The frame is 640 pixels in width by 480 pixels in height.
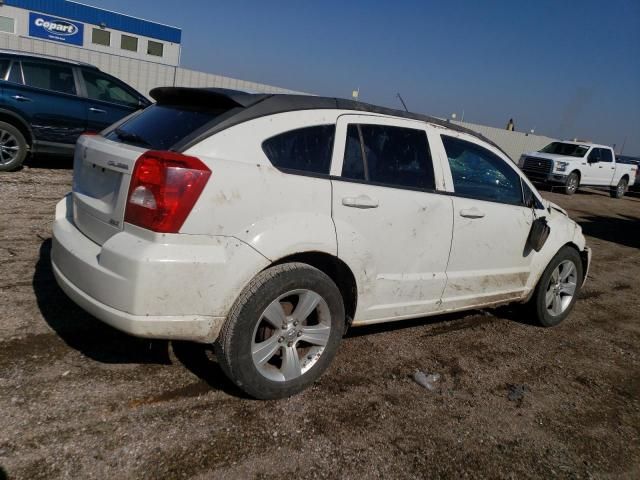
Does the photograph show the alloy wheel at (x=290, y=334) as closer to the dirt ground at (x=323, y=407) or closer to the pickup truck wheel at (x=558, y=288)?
the dirt ground at (x=323, y=407)

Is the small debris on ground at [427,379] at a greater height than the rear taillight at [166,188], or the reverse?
the rear taillight at [166,188]

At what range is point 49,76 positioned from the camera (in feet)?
26.4

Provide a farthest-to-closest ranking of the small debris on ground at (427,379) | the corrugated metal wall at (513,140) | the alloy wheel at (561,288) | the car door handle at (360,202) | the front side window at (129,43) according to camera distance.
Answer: the front side window at (129,43), the corrugated metal wall at (513,140), the alloy wheel at (561,288), the small debris on ground at (427,379), the car door handle at (360,202)

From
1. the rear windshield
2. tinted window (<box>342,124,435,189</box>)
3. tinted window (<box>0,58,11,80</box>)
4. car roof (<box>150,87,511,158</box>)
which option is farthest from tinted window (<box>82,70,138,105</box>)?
tinted window (<box>342,124,435,189</box>)

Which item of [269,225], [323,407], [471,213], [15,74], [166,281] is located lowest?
[323,407]

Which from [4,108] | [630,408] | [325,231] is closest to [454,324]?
[630,408]

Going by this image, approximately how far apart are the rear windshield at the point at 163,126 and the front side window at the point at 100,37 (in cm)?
3375

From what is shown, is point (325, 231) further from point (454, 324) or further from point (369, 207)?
point (454, 324)

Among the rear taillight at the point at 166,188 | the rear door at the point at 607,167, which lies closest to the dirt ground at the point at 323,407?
the rear taillight at the point at 166,188

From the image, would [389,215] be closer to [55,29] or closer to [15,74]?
[15,74]

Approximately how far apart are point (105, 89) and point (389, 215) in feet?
23.9

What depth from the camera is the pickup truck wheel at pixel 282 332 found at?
264 centimetres

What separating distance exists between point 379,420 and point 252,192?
1465 millimetres

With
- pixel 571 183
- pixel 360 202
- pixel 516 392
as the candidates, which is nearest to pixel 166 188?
pixel 360 202
